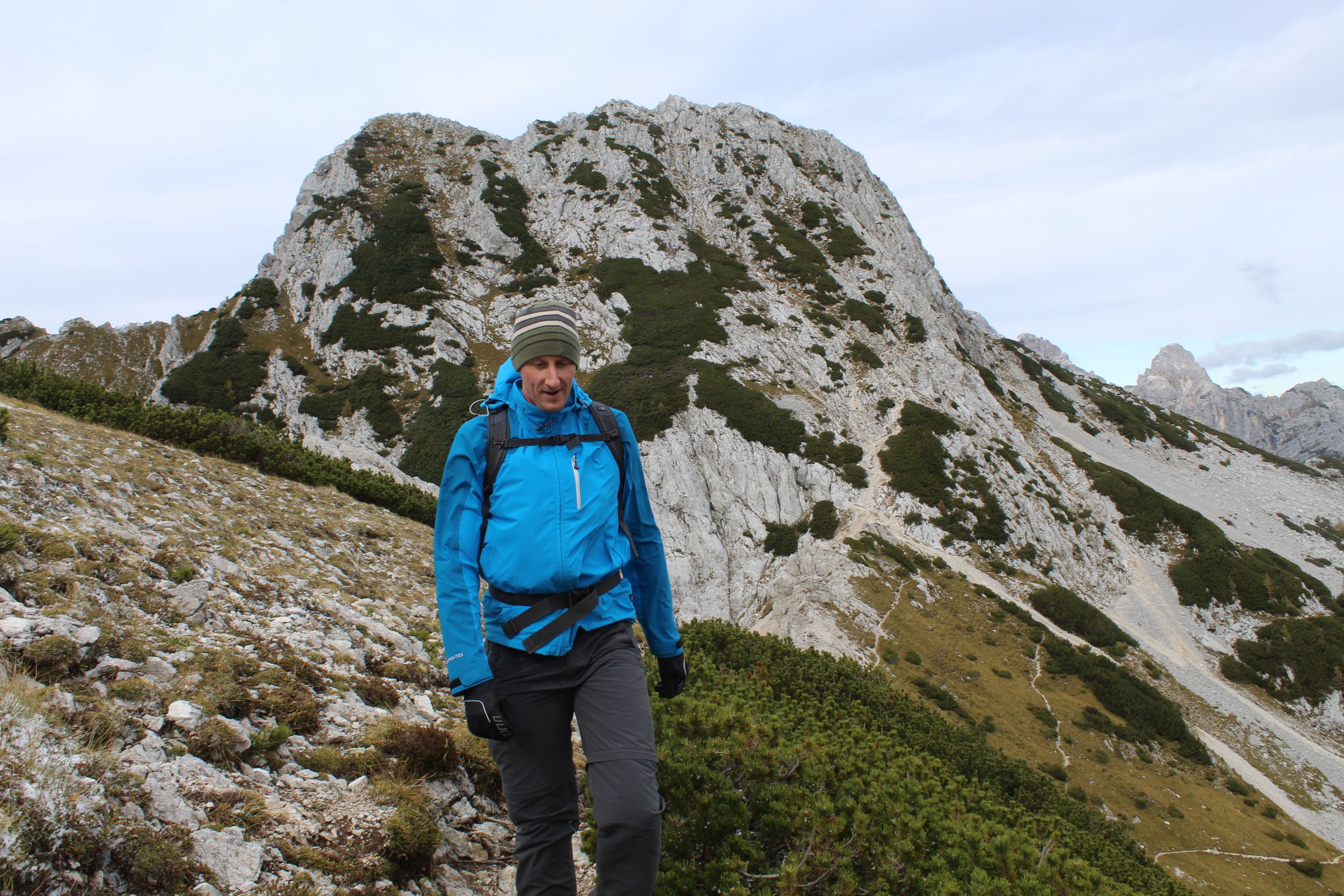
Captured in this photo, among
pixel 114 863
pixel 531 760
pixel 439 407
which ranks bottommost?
pixel 114 863

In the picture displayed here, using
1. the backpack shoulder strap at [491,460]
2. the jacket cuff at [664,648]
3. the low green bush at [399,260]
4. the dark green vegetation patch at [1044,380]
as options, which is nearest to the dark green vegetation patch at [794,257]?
the dark green vegetation patch at [1044,380]

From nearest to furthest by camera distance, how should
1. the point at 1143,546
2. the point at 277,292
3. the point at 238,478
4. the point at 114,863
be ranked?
the point at 114,863 → the point at 238,478 → the point at 1143,546 → the point at 277,292

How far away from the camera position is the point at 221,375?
44.1 meters

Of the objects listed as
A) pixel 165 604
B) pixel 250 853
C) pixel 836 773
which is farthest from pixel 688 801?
pixel 165 604

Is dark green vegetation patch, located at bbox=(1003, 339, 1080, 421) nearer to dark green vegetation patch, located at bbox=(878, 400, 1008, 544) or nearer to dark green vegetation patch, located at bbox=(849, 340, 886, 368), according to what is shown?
dark green vegetation patch, located at bbox=(849, 340, 886, 368)

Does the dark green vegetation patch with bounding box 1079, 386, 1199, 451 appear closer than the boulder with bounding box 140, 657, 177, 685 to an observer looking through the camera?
No

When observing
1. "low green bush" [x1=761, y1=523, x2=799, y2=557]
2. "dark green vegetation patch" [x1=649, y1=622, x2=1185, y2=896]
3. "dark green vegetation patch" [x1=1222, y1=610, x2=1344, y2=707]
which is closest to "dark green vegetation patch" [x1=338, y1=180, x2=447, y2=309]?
"low green bush" [x1=761, y1=523, x2=799, y2=557]

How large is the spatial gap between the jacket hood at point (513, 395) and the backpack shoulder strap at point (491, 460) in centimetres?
13

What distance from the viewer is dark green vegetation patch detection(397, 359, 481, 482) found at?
37906mm

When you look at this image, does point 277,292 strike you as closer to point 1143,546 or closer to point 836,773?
point 836,773

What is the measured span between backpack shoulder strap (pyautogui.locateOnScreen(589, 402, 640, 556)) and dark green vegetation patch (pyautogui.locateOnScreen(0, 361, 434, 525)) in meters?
12.5

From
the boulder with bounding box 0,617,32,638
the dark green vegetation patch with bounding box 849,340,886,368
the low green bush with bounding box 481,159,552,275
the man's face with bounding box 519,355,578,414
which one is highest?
the low green bush with bounding box 481,159,552,275

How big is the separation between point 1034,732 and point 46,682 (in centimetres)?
2743

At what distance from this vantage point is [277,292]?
174 ft
